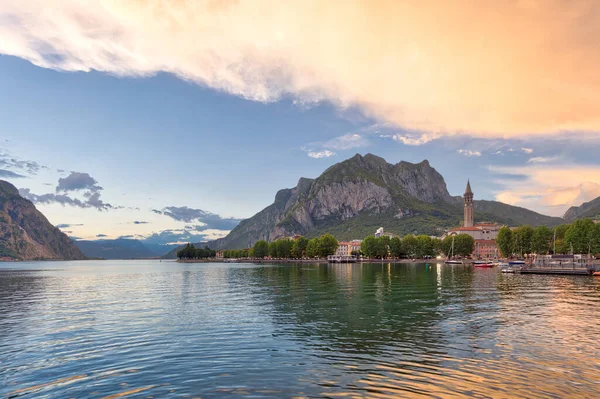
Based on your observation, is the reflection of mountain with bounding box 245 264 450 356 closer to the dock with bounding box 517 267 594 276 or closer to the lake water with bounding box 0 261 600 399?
the lake water with bounding box 0 261 600 399

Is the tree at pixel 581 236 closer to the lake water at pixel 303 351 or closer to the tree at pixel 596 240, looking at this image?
the tree at pixel 596 240

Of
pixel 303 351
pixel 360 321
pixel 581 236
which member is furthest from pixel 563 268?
pixel 303 351

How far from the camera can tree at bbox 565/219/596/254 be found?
165262 millimetres

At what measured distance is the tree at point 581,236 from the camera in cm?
16526

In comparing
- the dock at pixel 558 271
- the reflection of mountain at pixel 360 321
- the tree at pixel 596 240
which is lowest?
the dock at pixel 558 271

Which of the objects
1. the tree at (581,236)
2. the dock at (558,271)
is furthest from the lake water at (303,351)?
the tree at (581,236)

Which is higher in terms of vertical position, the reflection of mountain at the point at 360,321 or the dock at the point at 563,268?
the reflection of mountain at the point at 360,321

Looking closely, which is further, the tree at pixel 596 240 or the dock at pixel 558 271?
the tree at pixel 596 240

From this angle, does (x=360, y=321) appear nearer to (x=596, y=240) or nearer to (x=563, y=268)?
(x=563, y=268)

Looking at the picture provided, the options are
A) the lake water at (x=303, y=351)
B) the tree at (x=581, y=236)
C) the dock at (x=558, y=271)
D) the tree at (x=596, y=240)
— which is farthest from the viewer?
the tree at (x=581, y=236)

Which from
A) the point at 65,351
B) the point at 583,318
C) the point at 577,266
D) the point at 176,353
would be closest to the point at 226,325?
the point at 176,353

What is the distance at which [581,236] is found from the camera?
552 feet

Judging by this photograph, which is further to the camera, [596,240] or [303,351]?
[596,240]

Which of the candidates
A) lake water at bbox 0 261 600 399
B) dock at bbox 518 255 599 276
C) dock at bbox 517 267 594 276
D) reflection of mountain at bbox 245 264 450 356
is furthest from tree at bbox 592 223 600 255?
reflection of mountain at bbox 245 264 450 356
